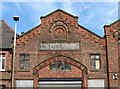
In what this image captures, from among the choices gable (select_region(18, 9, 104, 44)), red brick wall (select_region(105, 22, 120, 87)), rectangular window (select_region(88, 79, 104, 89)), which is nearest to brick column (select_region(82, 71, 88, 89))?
rectangular window (select_region(88, 79, 104, 89))

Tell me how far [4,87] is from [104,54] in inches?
434

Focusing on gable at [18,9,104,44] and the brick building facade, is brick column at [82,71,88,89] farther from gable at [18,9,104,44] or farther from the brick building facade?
gable at [18,9,104,44]

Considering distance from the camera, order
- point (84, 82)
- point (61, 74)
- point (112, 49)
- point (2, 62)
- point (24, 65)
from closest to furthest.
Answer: point (84, 82)
point (61, 74)
point (24, 65)
point (112, 49)
point (2, 62)

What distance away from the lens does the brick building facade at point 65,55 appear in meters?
28.0

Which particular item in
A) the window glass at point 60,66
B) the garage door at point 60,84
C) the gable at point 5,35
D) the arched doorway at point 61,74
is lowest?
the garage door at point 60,84

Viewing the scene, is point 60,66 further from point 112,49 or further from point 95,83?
point 112,49

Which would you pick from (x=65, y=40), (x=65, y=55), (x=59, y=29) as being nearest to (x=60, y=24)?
(x=59, y=29)

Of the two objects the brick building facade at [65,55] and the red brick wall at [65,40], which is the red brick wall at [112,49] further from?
the red brick wall at [65,40]

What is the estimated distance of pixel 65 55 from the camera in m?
28.6

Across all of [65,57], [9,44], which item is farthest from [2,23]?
[65,57]

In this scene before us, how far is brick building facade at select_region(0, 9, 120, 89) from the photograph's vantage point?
2795 cm

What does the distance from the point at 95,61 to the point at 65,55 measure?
127 inches

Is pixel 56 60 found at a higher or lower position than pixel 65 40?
lower

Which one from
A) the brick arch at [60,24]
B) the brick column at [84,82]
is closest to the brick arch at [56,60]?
the brick column at [84,82]
